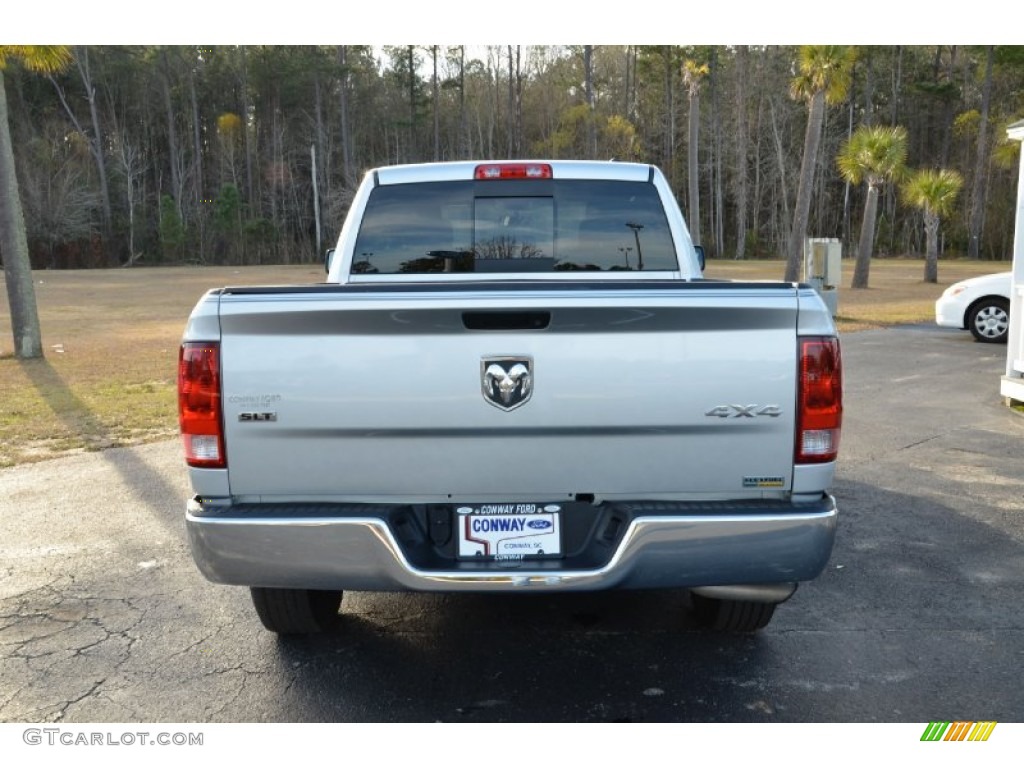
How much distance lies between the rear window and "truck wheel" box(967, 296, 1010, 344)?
12.2m

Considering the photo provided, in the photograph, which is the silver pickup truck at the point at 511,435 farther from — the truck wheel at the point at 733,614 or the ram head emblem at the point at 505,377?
the truck wheel at the point at 733,614

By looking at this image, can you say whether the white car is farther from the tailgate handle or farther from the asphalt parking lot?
the tailgate handle

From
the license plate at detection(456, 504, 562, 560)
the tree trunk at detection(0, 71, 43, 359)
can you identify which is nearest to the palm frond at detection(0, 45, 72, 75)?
the tree trunk at detection(0, 71, 43, 359)

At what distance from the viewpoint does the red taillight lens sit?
462 cm

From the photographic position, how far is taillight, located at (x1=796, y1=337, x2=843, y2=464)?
304 centimetres

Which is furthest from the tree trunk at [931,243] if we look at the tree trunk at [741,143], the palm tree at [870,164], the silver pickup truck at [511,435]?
the silver pickup truck at [511,435]

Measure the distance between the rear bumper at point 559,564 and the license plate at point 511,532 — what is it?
6 centimetres

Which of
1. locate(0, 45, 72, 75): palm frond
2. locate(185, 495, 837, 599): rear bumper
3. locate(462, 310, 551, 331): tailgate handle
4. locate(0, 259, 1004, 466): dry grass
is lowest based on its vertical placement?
locate(0, 259, 1004, 466): dry grass

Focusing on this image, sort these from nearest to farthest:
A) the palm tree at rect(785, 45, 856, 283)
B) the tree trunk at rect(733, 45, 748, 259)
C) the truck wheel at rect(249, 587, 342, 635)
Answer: the truck wheel at rect(249, 587, 342, 635), the palm tree at rect(785, 45, 856, 283), the tree trunk at rect(733, 45, 748, 259)

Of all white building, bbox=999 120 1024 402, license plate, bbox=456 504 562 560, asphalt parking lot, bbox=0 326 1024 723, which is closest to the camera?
license plate, bbox=456 504 562 560

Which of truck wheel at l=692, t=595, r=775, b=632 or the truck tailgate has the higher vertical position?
the truck tailgate

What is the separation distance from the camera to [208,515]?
3.13 metres

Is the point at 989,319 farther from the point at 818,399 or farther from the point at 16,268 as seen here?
the point at 16,268

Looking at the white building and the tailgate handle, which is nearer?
the tailgate handle
